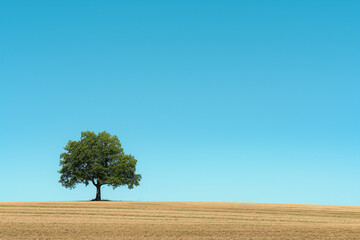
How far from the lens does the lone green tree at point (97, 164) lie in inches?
2808

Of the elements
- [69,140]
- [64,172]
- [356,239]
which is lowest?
[356,239]

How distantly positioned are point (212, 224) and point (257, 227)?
12.4 ft

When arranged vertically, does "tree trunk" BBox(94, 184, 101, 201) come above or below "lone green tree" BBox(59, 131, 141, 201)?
below

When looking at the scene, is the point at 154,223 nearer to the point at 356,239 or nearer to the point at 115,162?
the point at 356,239

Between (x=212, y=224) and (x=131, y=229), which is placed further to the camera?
(x=212, y=224)

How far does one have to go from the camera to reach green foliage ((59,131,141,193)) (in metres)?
71.3

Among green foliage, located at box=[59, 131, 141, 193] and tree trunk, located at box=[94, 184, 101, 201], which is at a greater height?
green foliage, located at box=[59, 131, 141, 193]

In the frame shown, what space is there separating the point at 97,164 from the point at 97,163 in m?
0.47

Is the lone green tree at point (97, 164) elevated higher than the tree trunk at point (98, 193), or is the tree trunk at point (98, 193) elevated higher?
the lone green tree at point (97, 164)

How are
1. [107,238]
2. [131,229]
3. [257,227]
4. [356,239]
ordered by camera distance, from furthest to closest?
[257,227]
[131,229]
[356,239]
[107,238]

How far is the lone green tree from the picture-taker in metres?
71.3

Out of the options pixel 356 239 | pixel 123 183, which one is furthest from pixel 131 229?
pixel 123 183

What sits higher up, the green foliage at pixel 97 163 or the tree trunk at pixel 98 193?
the green foliage at pixel 97 163

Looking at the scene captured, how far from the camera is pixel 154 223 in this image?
32.3 meters
